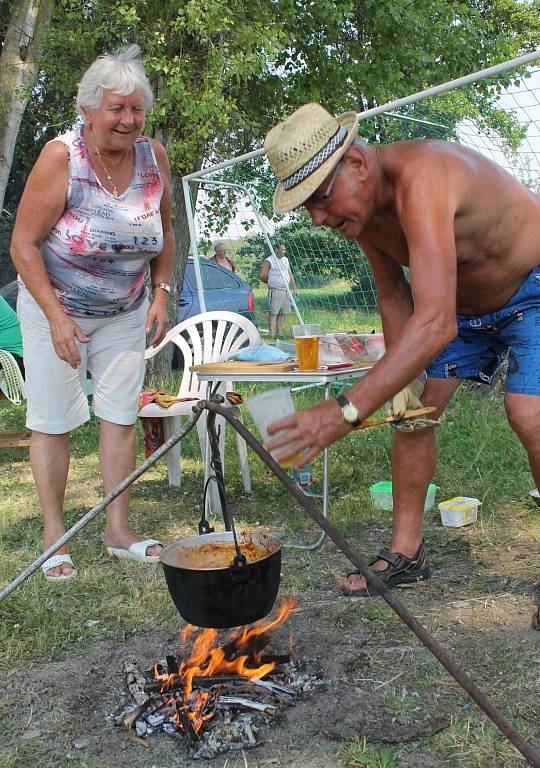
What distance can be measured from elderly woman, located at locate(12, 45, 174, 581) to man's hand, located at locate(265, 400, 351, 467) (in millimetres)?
1680

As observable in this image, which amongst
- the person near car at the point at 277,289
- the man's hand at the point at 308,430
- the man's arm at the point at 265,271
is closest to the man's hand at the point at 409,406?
the man's hand at the point at 308,430

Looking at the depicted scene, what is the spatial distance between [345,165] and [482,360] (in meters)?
1.22

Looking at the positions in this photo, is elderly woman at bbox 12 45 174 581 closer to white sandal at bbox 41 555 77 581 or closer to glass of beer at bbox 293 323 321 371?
white sandal at bbox 41 555 77 581

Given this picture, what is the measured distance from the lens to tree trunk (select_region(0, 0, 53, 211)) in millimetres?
8977

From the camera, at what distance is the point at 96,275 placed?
145 inches

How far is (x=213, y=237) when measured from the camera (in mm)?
9664

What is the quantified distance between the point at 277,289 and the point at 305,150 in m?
6.18

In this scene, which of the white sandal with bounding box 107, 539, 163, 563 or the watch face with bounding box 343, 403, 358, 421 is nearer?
the watch face with bounding box 343, 403, 358, 421

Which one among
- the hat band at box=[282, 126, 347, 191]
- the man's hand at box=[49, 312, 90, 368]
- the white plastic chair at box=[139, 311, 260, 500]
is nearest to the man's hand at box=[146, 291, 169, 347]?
the man's hand at box=[49, 312, 90, 368]

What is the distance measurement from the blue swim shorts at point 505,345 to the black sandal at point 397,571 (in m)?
0.83

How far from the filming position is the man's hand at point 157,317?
3988 mm

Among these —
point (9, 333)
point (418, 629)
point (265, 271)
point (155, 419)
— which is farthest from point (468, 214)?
point (265, 271)

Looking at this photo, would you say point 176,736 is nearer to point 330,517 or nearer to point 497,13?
point 330,517

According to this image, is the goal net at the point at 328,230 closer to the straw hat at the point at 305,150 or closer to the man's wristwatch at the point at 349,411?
the straw hat at the point at 305,150
